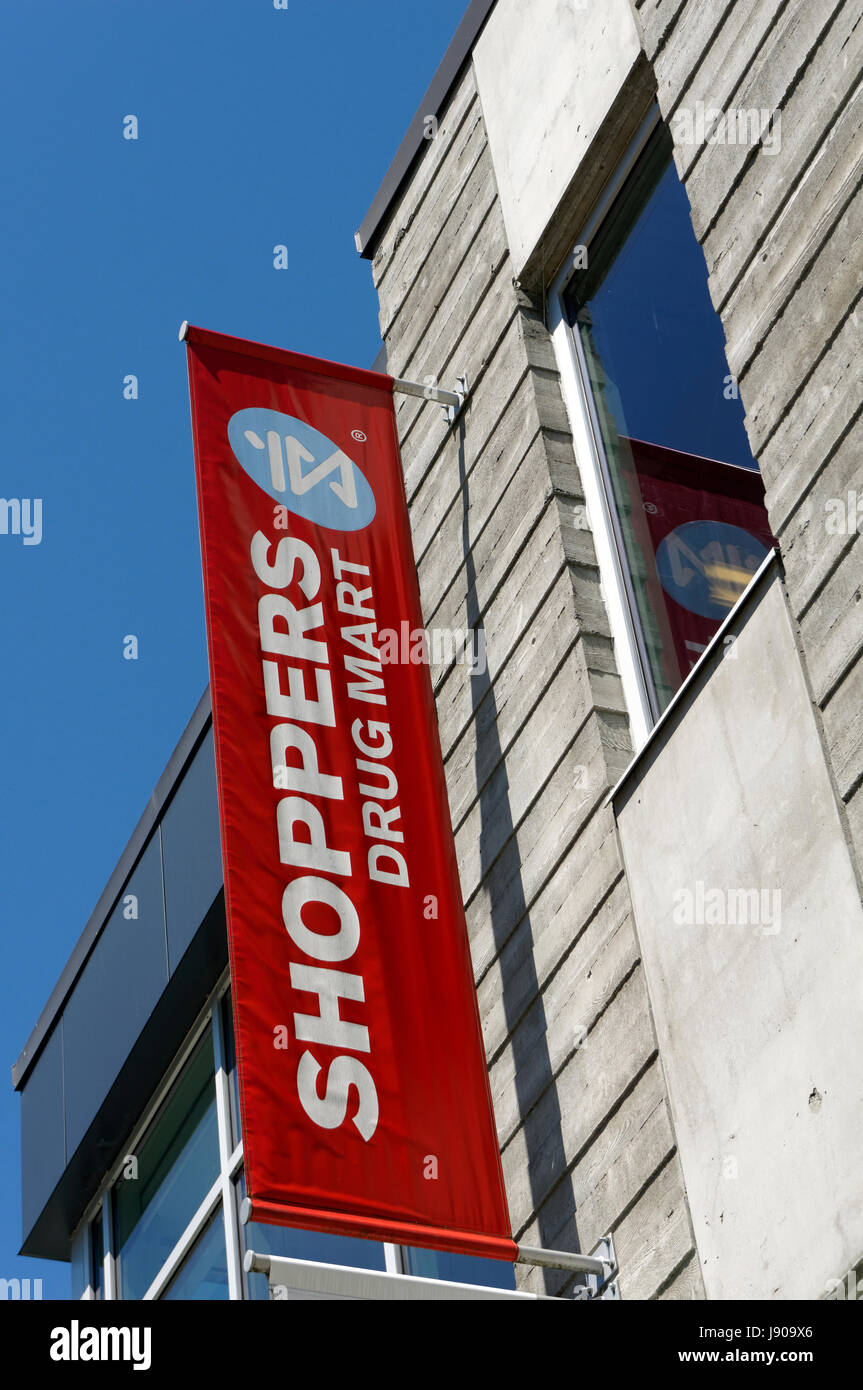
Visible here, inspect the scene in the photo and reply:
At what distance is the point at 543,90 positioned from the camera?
25.7 feet

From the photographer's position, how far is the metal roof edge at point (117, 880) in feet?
35.0

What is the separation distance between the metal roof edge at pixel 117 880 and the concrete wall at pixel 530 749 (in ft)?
9.04

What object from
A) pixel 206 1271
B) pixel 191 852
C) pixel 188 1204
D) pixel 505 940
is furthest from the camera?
pixel 191 852

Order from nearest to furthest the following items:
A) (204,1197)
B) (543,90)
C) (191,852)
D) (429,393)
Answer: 1. (543,90)
2. (429,393)
3. (204,1197)
4. (191,852)

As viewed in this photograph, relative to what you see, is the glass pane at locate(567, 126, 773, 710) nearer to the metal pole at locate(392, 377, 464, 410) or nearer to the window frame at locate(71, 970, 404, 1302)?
the metal pole at locate(392, 377, 464, 410)

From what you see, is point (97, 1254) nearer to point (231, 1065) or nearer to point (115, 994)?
point (115, 994)

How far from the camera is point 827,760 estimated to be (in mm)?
5273

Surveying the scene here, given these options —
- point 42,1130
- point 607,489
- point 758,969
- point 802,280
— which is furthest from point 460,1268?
point 42,1130

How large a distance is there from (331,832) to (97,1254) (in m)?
6.18

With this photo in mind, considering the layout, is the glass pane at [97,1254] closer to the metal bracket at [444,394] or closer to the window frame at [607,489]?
the metal bracket at [444,394]

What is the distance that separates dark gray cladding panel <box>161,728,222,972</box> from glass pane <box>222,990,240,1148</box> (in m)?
0.37
